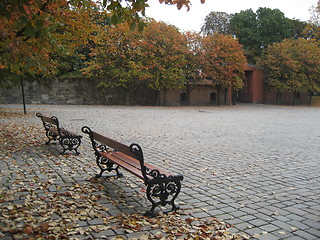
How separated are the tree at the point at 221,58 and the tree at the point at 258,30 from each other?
554 inches

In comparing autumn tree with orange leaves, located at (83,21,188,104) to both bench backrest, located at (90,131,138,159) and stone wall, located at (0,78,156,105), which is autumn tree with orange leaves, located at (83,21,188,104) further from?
bench backrest, located at (90,131,138,159)

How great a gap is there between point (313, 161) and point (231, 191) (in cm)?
358

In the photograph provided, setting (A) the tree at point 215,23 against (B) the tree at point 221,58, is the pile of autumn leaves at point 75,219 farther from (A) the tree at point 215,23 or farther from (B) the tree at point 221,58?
(A) the tree at point 215,23

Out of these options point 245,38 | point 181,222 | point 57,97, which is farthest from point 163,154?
point 245,38

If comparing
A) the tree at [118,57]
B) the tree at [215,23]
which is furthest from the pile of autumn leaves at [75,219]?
the tree at [215,23]

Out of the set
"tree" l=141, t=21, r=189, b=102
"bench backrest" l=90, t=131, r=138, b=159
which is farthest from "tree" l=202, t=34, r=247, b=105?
"bench backrest" l=90, t=131, r=138, b=159

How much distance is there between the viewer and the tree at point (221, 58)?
34656 mm

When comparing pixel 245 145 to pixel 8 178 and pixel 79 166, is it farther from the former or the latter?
pixel 8 178

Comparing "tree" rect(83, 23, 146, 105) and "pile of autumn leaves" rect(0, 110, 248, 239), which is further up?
"tree" rect(83, 23, 146, 105)

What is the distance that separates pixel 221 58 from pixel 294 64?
36.2 ft

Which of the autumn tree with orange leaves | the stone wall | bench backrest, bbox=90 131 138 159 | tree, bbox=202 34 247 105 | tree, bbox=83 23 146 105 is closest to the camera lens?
bench backrest, bbox=90 131 138 159

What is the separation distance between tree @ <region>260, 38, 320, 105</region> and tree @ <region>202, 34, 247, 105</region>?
790 cm

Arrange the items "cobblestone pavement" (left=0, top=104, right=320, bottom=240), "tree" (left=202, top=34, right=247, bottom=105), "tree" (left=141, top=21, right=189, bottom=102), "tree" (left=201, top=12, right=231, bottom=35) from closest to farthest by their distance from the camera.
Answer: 1. "cobblestone pavement" (left=0, top=104, right=320, bottom=240)
2. "tree" (left=141, top=21, right=189, bottom=102)
3. "tree" (left=202, top=34, right=247, bottom=105)
4. "tree" (left=201, top=12, right=231, bottom=35)

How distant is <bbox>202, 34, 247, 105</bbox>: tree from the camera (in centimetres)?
3466
